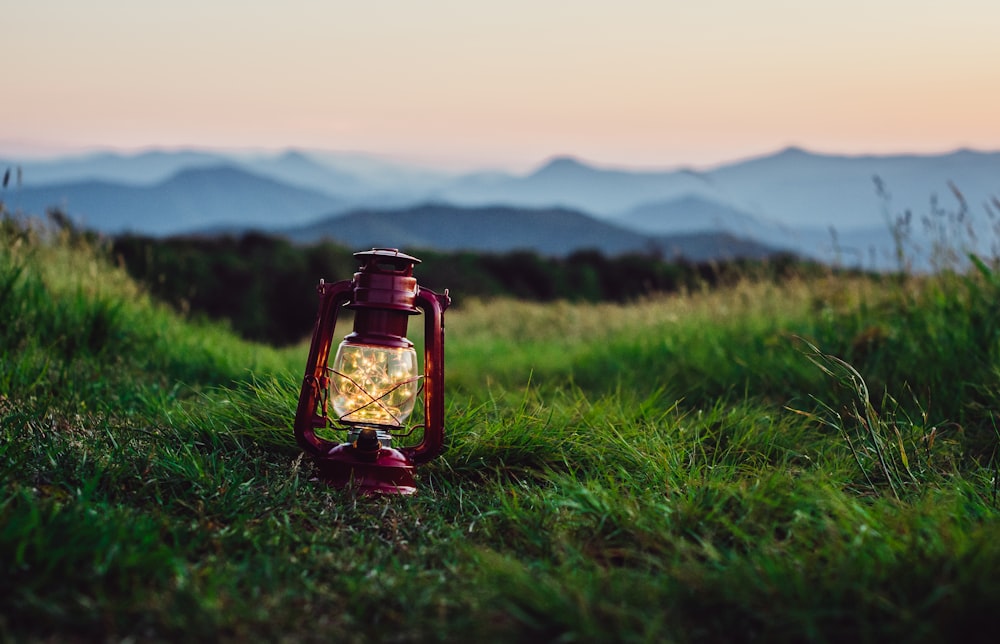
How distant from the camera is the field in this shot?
2.14m

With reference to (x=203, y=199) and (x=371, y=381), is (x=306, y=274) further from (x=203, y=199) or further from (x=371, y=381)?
(x=203, y=199)

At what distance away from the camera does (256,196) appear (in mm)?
183250

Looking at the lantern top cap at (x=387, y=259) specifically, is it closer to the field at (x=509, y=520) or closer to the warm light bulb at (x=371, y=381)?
the warm light bulb at (x=371, y=381)

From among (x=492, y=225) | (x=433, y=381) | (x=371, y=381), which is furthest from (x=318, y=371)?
(x=492, y=225)

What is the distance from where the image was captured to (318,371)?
11.0ft

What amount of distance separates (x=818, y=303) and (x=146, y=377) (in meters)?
5.62

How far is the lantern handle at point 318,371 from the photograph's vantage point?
330 centimetres

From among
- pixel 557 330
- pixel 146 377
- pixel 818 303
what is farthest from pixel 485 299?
pixel 146 377

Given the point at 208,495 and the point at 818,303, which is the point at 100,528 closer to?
the point at 208,495

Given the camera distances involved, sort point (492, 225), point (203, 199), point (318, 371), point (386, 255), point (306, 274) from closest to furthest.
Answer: point (386, 255) → point (318, 371) → point (306, 274) → point (492, 225) → point (203, 199)

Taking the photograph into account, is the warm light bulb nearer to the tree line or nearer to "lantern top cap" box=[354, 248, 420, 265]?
"lantern top cap" box=[354, 248, 420, 265]

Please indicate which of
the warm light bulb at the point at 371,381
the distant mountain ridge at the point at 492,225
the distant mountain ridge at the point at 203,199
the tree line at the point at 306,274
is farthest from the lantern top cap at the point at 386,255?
the distant mountain ridge at the point at 203,199

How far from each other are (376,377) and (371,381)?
0.03 metres

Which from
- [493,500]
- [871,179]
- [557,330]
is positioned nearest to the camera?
[493,500]
